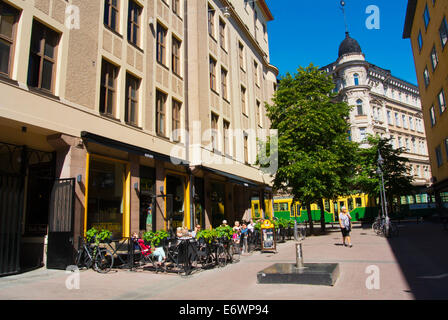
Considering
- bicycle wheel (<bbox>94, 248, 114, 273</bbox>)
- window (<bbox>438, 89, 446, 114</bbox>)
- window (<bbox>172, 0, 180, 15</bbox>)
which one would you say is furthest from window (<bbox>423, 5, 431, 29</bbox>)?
bicycle wheel (<bbox>94, 248, 114, 273</bbox>)

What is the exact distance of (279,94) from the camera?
86.4 feet

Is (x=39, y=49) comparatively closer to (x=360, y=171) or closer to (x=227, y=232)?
(x=227, y=232)

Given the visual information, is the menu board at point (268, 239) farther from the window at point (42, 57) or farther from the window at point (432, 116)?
the window at point (432, 116)

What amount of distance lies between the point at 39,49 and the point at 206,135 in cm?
996

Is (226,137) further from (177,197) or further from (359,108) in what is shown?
(359,108)

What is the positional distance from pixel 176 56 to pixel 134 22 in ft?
12.2

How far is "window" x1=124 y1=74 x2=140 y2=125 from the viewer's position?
14211 millimetres

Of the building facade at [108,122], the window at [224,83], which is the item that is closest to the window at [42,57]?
the building facade at [108,122]

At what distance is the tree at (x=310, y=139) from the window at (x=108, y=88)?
1324 centimetres

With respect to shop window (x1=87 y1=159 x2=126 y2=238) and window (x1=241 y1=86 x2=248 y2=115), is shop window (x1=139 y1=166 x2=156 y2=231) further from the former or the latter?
window (x1=241 y1=86 x2=248 y2=115)

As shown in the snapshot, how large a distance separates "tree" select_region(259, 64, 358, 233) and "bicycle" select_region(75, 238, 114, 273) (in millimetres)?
14974

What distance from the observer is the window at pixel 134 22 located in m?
14.9

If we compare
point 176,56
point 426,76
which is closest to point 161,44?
point 176,56

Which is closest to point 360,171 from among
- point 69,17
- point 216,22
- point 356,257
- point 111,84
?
Answer: point 216,22
